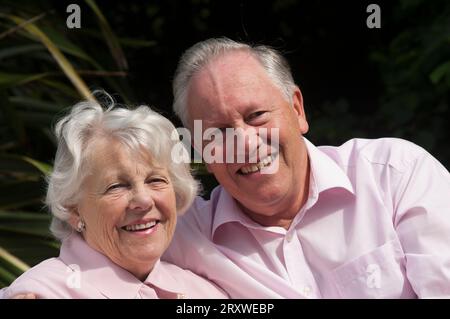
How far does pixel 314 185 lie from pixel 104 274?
58 cm

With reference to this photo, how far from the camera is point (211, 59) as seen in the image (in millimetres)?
2076

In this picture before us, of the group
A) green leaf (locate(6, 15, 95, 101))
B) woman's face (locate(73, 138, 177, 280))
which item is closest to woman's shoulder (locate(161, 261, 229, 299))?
woman's face (locate(73, 138, 177, 280))

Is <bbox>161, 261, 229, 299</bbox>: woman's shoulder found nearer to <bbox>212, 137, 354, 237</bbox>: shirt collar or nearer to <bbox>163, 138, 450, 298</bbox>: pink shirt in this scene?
<bbox>163, 138, 450, 298</bbox>: pink shirt

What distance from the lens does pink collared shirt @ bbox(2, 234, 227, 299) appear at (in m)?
1.79

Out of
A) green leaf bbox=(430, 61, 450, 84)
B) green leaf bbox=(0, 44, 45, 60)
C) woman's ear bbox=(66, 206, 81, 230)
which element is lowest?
woman's ear bbox=(66, 206, 81, 230)

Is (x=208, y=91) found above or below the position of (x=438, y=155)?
above

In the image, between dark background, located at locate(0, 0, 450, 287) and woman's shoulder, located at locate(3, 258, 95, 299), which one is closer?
woman's shoulder, located at locate(3, 258, 95, 299)

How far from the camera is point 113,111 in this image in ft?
6.30

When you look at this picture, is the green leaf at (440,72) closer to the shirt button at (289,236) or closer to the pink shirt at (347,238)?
the pink shirt at (347,238)

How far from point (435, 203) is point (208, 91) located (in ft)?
2.02

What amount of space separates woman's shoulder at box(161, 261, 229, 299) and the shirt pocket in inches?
11.9
